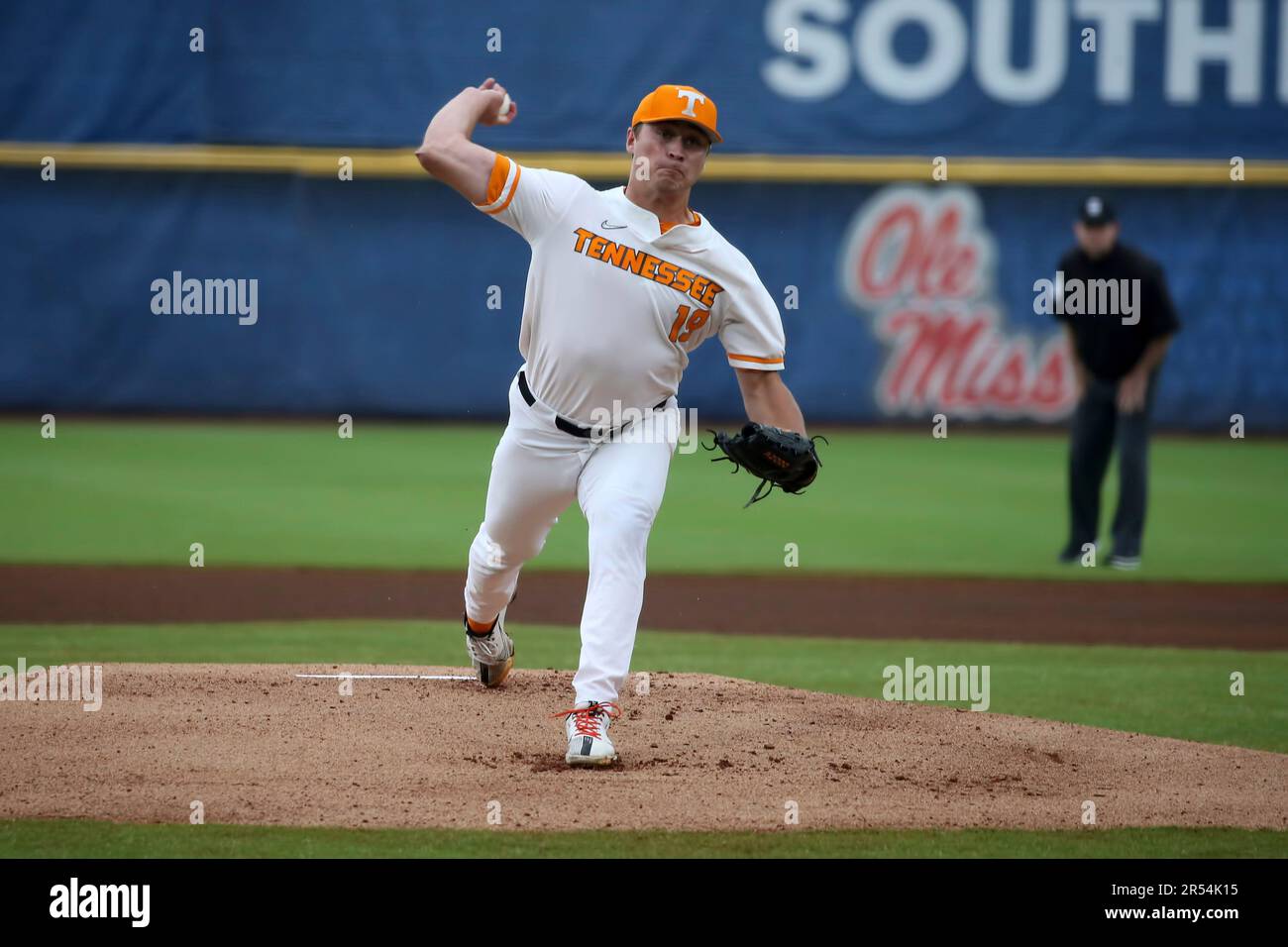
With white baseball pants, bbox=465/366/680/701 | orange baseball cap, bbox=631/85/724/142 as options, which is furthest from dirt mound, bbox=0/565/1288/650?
orange baseball cap, bbox=631/85/724/142

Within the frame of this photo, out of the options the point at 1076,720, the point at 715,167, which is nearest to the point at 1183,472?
the point at 715,167

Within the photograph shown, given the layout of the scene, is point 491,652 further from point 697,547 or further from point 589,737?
point 697,547

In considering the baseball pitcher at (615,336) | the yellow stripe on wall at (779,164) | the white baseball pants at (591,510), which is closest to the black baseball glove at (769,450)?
the baseball pitcher at (615,336)

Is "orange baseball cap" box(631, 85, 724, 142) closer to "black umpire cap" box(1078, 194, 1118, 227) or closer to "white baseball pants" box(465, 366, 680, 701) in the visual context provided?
"white baseball pants" box(465, 366, 680, 701)

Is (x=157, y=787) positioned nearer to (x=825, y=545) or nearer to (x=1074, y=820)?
(x=1074, y=820)

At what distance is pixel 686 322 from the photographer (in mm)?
5859

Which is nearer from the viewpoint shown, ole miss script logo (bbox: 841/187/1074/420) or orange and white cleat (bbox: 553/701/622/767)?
orange and white cleat (bbox: 553/701/622/767)

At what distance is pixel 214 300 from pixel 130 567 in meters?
11.4

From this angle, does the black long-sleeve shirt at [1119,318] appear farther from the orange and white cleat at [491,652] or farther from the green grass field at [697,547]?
the orange and white cleat at [491,652]

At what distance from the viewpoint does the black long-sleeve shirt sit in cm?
1145

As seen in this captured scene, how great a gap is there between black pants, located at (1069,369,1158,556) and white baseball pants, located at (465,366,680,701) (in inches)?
247

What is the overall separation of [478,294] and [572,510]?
6.94 metres

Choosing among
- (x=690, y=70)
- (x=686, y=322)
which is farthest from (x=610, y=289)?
(x=690, y=70)

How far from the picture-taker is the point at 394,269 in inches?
810
